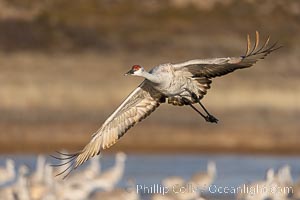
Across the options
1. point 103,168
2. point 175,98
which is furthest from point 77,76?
point 175,98

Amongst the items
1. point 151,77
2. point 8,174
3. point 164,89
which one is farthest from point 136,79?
point 151,77

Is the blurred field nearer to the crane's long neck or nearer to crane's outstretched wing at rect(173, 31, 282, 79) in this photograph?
crane's outstretched wing at rect(173, 31, 282, 79)

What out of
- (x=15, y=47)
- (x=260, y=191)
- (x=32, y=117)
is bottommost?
(x=260, y=191)

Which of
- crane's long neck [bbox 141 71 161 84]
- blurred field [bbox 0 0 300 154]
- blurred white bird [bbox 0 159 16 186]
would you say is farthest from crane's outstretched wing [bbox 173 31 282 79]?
blurred field [bbox 0 0 300 154]

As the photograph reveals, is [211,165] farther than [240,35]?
No

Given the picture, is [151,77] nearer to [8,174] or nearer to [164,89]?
[164,89]

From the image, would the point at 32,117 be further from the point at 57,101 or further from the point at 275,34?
the point at 275,34

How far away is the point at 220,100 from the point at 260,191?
37.3 ft

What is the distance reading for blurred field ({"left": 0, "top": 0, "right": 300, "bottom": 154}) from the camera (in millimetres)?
27031

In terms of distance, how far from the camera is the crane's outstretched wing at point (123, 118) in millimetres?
14891

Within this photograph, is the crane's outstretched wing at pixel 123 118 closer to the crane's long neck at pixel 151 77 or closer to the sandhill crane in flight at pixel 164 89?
the sandhill crane in flight at pixel 164 89

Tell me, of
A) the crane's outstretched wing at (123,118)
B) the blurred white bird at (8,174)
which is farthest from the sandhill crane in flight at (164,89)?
the blurred white bird at (8,174)

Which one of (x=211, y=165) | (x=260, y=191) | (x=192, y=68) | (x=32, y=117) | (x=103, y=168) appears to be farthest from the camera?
(x=32, y=117)

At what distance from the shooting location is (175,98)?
14.9 m
